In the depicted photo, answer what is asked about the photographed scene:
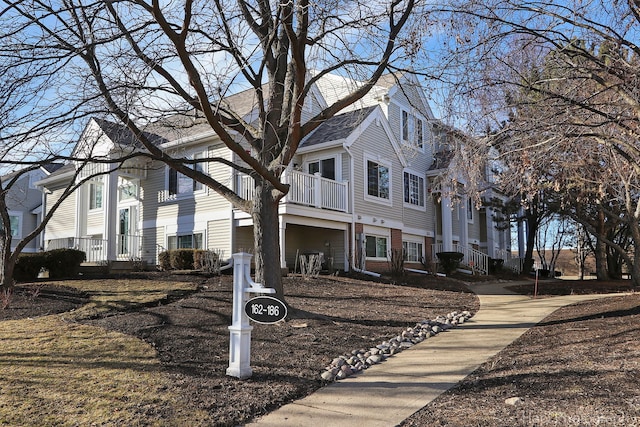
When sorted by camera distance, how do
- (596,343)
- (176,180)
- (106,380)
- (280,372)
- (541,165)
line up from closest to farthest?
(106,380), (280,372), (596,343), (541,165), (176,180)

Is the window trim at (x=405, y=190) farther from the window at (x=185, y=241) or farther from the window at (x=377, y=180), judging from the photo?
the window at (x=185, y=241)

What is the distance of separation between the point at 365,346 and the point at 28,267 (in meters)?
11.4

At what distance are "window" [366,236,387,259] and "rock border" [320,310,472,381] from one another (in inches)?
403

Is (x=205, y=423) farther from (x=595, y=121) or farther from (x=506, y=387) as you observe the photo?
(x=595, y=121)

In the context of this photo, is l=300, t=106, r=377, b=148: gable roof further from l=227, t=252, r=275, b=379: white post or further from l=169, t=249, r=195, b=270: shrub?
l=227, t=252, r=275, b=379: white post

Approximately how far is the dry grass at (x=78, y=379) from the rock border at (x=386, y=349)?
7.04 ft

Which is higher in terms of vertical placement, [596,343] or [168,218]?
[168,218]

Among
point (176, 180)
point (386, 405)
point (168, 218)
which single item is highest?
point (176, 180)

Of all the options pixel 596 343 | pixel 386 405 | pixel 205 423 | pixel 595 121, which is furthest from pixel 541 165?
pixel 205 423

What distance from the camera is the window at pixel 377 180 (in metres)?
21.2

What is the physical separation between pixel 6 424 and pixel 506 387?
498cm

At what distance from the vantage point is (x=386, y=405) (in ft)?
18.0

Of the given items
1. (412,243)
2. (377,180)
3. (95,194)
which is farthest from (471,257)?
(95,194)

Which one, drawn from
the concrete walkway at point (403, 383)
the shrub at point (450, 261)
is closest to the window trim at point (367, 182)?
the shrub at point (450, 261)
